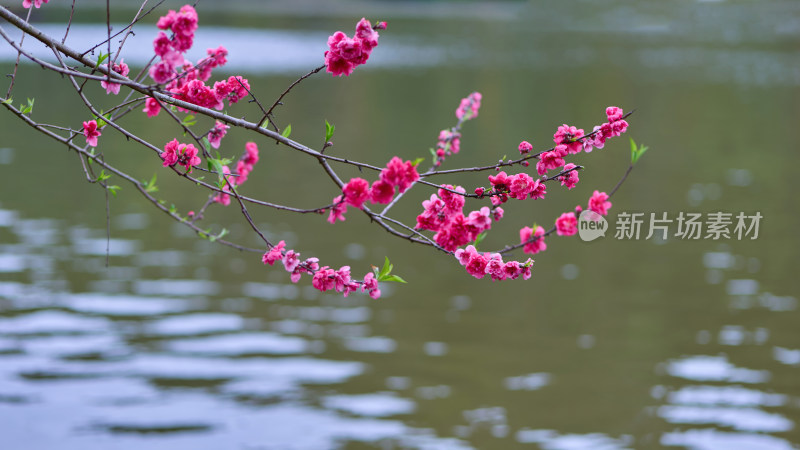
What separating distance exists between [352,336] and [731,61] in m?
55.2

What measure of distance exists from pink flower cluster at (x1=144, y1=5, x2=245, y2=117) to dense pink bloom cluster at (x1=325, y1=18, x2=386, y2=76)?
0.45 m

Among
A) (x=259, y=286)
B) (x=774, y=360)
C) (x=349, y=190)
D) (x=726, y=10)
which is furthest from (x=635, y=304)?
(x=726, y=10)

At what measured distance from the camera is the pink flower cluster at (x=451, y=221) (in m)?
3.89

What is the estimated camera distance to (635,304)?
39.7 feet

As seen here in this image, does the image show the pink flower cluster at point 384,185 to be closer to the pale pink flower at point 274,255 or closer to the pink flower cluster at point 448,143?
the pale pink flower at point 274,255

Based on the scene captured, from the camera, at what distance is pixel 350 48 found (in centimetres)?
370

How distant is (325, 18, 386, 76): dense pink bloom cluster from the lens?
145 inches

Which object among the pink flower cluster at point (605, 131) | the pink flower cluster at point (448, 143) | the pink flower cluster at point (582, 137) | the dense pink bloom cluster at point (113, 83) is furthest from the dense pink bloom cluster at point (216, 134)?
the pink flower cluster at point (605, 131)

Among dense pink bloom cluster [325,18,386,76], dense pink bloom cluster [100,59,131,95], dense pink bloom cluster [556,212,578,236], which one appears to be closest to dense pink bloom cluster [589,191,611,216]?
dense pink bloom cluster [556,212,578,236]

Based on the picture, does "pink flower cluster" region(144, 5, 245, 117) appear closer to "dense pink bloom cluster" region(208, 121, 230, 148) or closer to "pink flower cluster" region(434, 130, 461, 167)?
"dense pink bloom cluster" region(208, 121, 230, 148)

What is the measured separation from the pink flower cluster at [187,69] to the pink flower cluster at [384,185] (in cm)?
80

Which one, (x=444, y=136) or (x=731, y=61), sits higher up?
(x=731, y=61)

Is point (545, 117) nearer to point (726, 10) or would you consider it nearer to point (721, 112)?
point (721, 112)

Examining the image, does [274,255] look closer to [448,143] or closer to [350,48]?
[350,48]
